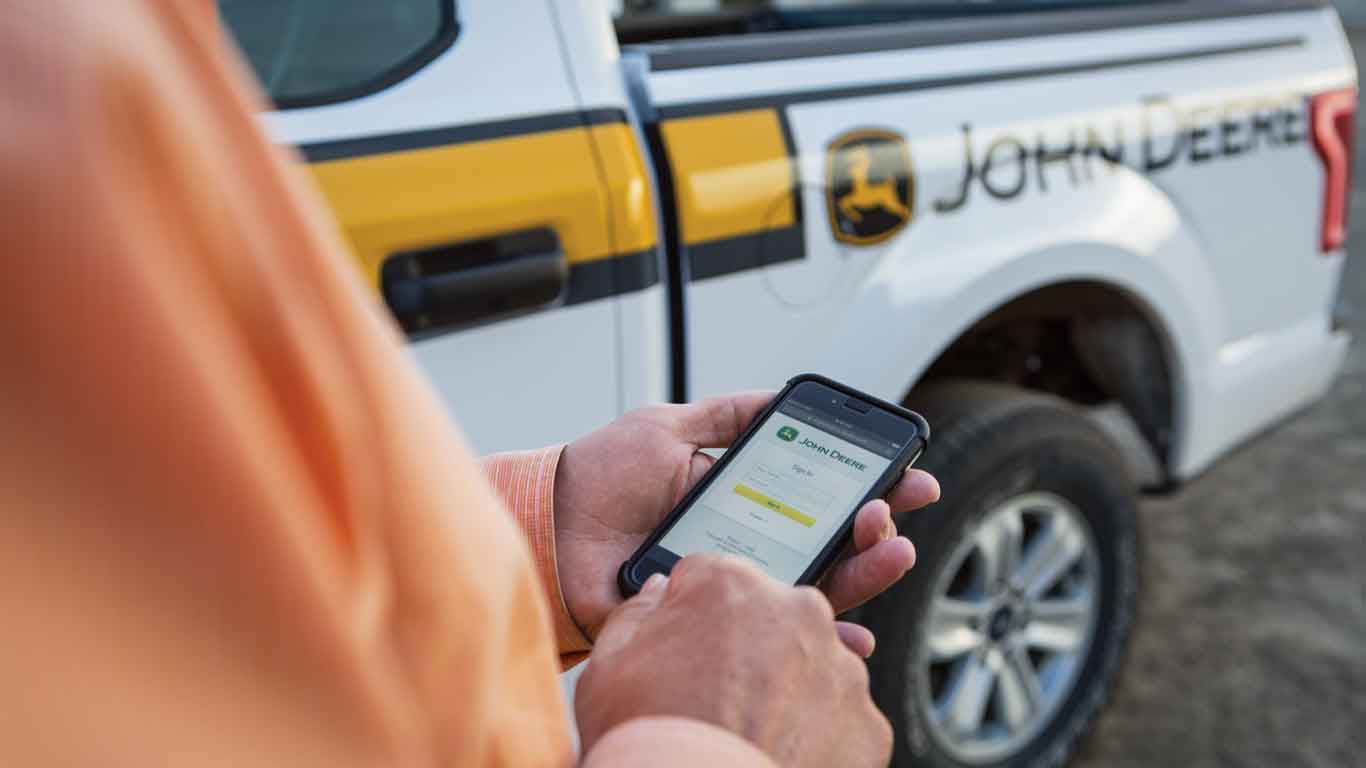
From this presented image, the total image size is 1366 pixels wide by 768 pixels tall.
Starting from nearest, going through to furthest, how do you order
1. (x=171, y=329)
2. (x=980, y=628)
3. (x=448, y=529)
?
(x=171, y=329), (x=448, y=529), (x=980, y=628)

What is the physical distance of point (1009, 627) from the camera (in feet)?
7.36

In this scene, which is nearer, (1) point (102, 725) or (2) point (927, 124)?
(1) point (102, 725)

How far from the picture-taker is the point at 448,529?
510 mm

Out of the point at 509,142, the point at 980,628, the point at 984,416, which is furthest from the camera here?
the point at 980,628

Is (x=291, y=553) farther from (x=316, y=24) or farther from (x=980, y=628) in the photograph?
(x=980, y=628)

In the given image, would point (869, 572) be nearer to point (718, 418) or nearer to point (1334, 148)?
point (718, 418)

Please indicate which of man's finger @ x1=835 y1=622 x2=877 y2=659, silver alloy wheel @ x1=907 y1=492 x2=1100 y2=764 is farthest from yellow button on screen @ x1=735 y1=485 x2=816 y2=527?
silver alloy wheel @ x1=907 y1=492 x2=1100 y2=764

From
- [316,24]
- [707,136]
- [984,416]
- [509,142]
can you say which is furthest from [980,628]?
[316,24]

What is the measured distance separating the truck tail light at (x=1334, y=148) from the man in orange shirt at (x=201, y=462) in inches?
95.1

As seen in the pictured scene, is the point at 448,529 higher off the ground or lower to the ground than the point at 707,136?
higher

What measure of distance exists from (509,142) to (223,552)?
3.75 feet

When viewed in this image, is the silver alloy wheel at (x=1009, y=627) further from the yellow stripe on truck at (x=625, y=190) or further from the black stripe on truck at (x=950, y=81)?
the yellow stripe on truck at (x=625, y=190)

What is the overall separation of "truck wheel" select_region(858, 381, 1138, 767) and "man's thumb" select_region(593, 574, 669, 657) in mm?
1215

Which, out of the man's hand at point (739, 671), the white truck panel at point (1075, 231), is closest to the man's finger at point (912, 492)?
the man's hand at point (739, 671)
